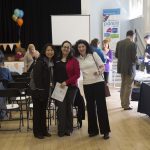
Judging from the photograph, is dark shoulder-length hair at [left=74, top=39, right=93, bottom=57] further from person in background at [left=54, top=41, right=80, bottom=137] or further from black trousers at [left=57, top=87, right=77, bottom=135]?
black trousers at [left=57, top=87, right=77, bottom=135]

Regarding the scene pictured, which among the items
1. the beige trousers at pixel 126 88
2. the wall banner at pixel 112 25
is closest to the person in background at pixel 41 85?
the beige trousers at pixel 126 88

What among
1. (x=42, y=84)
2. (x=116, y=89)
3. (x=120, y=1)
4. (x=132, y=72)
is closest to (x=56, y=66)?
(x=42, y=84)

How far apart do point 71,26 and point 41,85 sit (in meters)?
6.93

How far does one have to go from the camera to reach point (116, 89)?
912 centimetres

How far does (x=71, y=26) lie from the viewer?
11.3 metres

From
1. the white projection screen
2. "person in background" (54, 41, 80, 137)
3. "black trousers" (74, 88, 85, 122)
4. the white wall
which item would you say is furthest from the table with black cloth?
the white wall

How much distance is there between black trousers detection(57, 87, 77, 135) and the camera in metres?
4.73

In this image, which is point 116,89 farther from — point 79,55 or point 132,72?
point 79,55

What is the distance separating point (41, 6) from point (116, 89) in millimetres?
4604

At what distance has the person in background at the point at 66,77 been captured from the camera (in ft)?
15.2

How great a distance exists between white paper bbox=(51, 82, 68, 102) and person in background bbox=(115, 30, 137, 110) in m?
2.07

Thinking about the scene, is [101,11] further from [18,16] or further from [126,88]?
[126,88]

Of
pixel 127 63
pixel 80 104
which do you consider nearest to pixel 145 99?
pixel 127 63

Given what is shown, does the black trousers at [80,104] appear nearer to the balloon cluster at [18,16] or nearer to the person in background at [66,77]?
the person in background at [66,77]
